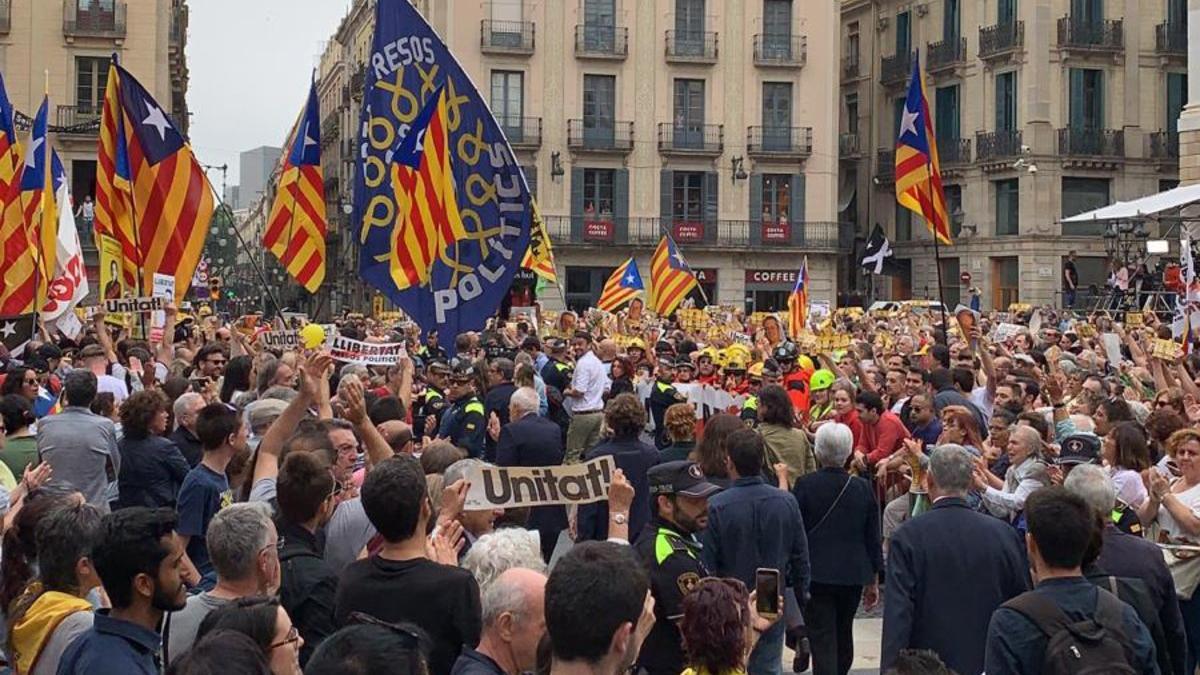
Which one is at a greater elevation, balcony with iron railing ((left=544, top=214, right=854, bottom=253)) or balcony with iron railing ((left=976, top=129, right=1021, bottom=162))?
balcony with iron railing ((left=976, top=129, right=1021, bottom=162))

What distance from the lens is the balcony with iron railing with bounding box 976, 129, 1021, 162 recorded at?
157 ft

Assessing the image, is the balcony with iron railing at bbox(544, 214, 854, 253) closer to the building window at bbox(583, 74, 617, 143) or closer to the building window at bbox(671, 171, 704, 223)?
the building window at bbox(671, 171, 704, 223)

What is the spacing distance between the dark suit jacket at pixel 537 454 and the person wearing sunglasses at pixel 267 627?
536cm

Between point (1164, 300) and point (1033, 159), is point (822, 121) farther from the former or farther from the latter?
point (1164, 300)

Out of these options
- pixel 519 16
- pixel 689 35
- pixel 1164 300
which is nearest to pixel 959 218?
pixel 689 35

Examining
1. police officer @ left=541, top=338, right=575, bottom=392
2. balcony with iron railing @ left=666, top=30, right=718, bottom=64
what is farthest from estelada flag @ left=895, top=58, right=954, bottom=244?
balcony with iron railing @ left=666, top=30, right=718, bottom=64

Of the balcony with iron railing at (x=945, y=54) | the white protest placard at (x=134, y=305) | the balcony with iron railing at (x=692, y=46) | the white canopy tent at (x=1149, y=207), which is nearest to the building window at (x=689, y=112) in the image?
the balcony with iron railing at (x=692, y=46)

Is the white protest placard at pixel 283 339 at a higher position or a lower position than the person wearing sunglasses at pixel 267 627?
higher

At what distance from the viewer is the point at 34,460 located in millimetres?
8570

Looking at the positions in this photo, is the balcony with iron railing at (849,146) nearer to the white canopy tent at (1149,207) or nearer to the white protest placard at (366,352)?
the white canopy tent at (1149,207)

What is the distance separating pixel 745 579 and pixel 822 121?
1801 inches

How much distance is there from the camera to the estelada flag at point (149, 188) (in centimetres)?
1361

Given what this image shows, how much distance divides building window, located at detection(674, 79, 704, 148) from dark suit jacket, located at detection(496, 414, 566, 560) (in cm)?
4088

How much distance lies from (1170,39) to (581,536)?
1772 inches
